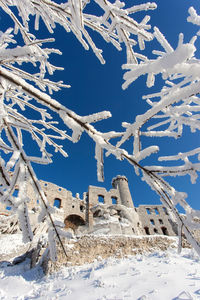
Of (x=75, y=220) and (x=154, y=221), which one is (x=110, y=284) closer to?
(x=75, y=220)

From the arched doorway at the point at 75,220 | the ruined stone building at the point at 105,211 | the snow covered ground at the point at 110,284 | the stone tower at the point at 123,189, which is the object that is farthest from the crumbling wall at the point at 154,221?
the snow covered ground at the point at 110,284

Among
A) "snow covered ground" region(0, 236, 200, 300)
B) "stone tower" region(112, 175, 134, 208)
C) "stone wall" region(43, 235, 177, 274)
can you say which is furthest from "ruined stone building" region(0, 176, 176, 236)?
"snow covered ground" region(0, 236, 200, 300)

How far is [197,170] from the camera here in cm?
101

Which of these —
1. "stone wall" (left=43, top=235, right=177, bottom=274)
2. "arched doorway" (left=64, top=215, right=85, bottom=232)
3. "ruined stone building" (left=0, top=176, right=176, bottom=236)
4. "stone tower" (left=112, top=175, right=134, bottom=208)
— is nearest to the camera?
"stone wall" (left=43, top=235, right=177, bottom=274)

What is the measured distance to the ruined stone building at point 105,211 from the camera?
52.1 feet

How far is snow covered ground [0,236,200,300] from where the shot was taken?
12.6ft

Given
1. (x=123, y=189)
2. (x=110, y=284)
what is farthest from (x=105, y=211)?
(x=110, y=284)

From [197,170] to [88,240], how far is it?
967 centimetres

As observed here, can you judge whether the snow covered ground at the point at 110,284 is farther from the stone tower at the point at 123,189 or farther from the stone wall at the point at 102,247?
the stone tower at the point at 123,189

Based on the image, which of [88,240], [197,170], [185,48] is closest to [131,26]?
[185,48]

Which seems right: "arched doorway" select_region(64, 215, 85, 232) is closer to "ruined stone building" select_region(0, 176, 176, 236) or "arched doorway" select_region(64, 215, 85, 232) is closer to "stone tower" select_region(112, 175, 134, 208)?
"ruined stone building" select_region(0, 176, 176, 236)

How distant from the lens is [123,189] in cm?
2458

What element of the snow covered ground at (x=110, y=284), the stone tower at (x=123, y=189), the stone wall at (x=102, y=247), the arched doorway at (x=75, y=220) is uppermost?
the stone tower at (x=123, y=189)

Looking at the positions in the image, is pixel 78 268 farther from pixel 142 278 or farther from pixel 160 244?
pixel 160 244
